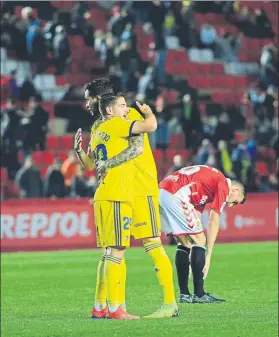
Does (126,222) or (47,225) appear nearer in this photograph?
(126,222)

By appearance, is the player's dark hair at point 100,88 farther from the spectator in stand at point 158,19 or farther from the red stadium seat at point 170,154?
the spectator in stand at point 158,19

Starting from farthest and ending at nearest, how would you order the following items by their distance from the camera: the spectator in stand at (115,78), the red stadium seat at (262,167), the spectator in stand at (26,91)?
the red stadium seat at (262,167) < the spectator in stand at (115,78) < the spectator in stand at (26,91)

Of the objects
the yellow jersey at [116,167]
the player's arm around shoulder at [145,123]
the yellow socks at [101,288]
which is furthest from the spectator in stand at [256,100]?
the player's arm around shoulder at [145,123]

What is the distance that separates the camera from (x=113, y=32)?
97.9 ft

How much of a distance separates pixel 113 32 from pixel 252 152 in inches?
210

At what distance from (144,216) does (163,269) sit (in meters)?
0.51

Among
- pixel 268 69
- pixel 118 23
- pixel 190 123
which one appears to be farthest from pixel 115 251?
pixel 268 69

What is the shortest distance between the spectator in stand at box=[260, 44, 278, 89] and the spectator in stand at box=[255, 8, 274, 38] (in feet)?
8.64

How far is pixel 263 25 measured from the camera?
34.1 m

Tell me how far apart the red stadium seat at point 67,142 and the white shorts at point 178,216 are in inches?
620

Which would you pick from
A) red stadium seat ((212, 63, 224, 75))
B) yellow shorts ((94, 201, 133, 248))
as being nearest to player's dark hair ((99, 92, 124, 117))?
yellow shorts ((94, 201, 133, 248))

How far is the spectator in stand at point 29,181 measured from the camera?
914 inches

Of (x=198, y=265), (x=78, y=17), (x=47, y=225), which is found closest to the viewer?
(x=198, y=265)

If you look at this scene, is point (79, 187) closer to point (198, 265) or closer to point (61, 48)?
point (61, 48)
